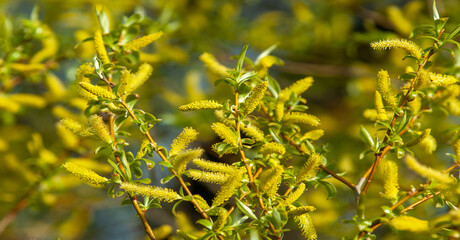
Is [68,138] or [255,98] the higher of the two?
[255,98]

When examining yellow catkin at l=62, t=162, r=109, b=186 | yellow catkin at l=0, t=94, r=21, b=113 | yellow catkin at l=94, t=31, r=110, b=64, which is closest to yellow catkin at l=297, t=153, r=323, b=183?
yellow catkin at l=62, t=162, r=109, b=186

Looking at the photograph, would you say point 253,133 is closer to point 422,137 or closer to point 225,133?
point 225,133

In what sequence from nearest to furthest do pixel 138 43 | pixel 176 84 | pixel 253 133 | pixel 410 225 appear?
pixel 410 225, pixel 253 133, pixel 138 43, pixel 176 84

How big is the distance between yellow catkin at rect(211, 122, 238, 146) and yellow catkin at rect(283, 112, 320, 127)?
152 mm

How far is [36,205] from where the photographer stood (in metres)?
1.23

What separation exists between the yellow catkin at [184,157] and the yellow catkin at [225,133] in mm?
46

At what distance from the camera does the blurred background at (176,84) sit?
125 cm

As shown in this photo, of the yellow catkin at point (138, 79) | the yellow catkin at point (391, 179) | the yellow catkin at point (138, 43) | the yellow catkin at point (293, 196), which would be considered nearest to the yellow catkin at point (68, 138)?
the yellow catkin at point (138, 43)

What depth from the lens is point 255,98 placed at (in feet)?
2.01

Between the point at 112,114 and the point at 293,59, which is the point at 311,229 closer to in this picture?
the point at 112,114

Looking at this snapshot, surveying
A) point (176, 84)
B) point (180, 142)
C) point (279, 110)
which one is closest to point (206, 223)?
point (180, 142)

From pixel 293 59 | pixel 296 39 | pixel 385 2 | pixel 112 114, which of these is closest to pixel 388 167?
pixel 112 114

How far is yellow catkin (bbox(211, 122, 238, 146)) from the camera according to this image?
24.0 inches

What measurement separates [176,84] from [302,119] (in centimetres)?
183
